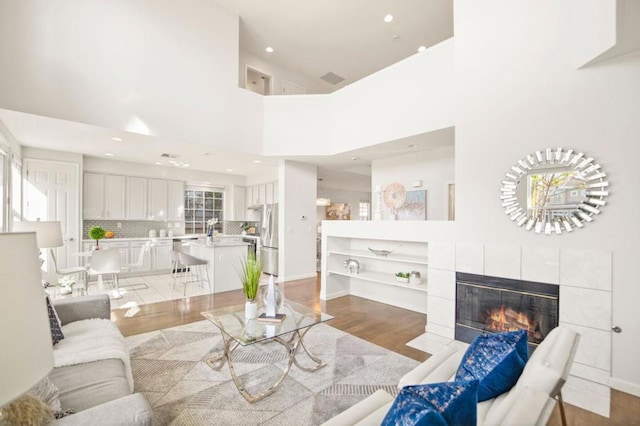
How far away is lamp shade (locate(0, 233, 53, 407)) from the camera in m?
0.59

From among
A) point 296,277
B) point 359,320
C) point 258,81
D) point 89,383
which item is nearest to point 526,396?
point 89,383

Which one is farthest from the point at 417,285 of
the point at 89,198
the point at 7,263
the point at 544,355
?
the point at 89,198

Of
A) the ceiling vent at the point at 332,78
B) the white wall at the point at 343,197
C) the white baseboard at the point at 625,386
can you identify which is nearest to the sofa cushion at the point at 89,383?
the white baseboard at the point at 625,386

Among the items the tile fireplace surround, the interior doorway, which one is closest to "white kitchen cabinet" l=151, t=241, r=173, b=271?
the interior doorway

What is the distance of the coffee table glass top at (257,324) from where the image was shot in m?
2.42

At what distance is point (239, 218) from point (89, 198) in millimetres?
3672

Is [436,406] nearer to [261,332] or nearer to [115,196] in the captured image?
[261,332]

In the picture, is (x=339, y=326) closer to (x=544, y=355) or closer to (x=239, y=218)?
(x=544, y=355)

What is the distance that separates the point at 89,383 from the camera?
1.76m

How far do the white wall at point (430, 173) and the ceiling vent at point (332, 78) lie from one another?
11.2ft

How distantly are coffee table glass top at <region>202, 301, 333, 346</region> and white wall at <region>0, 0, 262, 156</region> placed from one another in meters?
3.47

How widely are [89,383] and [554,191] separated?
406 cm

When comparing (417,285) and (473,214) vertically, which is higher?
(473,214)

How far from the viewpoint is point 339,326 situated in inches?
153
